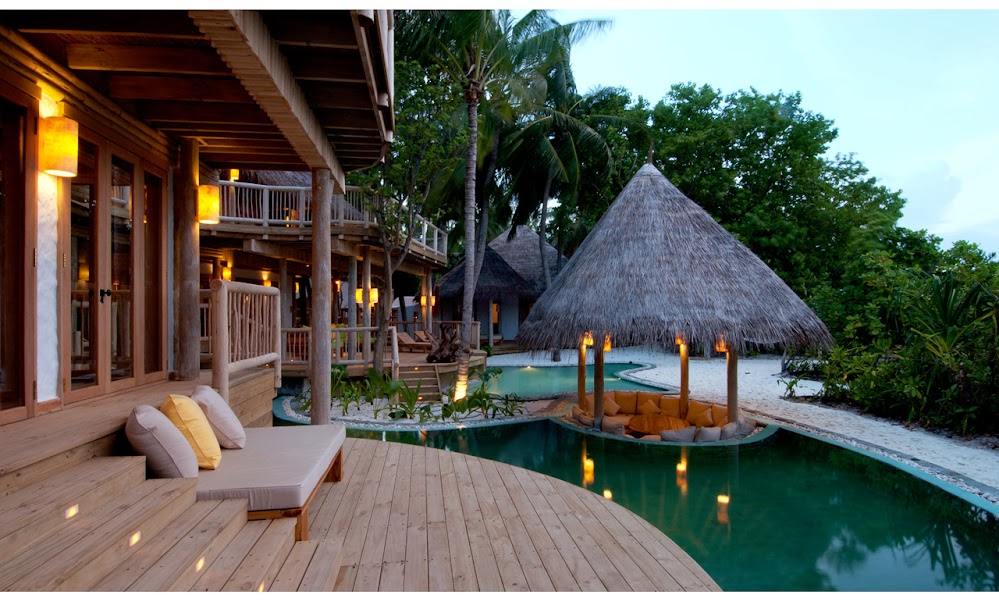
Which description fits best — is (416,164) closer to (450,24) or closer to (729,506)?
(450,24)

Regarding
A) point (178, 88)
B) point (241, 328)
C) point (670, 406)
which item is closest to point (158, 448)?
point (241, 328)

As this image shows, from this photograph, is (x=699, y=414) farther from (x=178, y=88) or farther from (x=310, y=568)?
(x=178, y=88)

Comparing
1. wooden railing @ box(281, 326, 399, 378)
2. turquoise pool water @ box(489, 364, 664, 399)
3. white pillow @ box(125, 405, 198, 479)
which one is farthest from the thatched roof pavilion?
white pillow @ box(125, 405, 198, 479)

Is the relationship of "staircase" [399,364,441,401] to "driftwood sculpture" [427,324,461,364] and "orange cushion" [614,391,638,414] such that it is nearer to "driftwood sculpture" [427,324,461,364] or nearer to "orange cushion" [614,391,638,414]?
"driftwood sculpture" [427,324,461,364]

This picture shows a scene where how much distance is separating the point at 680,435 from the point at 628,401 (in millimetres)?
1386

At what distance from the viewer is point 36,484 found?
2.43m

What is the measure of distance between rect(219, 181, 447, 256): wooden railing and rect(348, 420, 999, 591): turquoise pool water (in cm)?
599

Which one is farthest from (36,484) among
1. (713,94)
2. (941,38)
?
(713,94)

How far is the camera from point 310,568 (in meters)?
2.45

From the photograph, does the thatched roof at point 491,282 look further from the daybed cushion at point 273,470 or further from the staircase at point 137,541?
the staircase at point 137,541

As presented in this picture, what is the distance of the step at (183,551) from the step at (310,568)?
28 cm

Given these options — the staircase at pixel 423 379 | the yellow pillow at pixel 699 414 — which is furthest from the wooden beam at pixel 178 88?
the staircase at pixel 423 379

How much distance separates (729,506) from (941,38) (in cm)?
513

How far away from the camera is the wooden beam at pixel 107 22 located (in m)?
3.14
